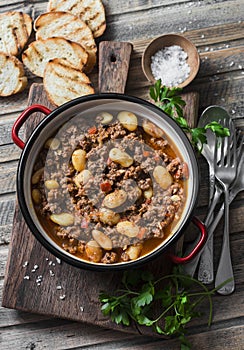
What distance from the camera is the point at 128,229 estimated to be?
1915 millimetres

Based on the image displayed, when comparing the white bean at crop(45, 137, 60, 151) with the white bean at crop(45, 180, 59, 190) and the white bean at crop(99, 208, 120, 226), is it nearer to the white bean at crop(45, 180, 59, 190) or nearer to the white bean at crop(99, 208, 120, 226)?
the white bean at crop(45, 180, 59, 190)

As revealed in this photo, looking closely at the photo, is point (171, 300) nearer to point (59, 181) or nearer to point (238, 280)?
point (238, 280)

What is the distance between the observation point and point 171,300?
203 cm

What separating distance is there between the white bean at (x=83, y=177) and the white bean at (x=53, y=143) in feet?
0.42

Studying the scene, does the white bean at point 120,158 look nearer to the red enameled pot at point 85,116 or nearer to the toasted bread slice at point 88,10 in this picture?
the red enameled pot at point 85,116

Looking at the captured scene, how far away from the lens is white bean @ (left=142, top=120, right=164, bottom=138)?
198cm

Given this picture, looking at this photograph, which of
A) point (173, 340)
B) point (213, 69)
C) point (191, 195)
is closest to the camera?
point (191, 195)

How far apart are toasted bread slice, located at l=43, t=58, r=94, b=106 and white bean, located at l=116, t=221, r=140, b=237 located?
56cm

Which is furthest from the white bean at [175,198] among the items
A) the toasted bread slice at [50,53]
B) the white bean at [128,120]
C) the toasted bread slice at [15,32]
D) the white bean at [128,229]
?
the toasted bread slice at [15,32]

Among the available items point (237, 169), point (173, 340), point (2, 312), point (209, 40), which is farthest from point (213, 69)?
point (2, 312)

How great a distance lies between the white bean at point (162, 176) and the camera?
76.0 inches

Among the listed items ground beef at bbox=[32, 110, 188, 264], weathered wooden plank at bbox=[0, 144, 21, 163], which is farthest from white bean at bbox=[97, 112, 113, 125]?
weathered wooden plank at bbox=[0, 144, 21, 163]

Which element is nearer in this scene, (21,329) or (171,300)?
(171,300)

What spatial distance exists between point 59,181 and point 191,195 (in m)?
0.44
